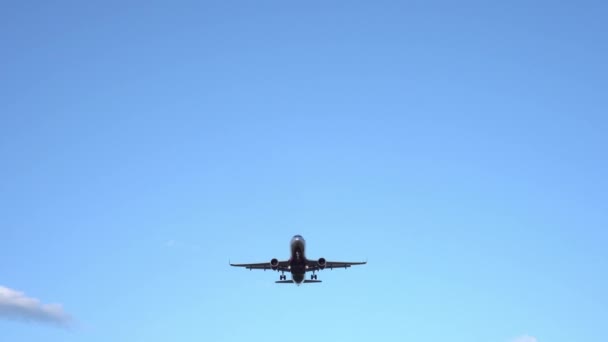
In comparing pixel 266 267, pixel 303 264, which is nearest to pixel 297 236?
pixel 303 264

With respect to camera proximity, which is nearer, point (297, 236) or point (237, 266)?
point (297, 236)

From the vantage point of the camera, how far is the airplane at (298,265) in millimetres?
105938

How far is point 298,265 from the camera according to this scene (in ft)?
354

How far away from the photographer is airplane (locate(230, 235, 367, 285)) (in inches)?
4171

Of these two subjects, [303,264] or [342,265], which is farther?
[342,265]

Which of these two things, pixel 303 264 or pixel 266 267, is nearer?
pixel 303 264

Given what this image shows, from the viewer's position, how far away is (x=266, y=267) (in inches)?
4582

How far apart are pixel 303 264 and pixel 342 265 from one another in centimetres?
1174

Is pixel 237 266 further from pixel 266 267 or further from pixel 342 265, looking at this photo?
pixel 342 265

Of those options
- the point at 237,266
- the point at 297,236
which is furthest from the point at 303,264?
the point at 237,266

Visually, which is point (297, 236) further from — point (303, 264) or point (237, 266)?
point (237, 266)

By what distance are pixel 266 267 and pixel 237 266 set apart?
4.44 m

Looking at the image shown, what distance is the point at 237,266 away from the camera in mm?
117062

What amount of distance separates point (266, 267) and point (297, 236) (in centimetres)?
1276
